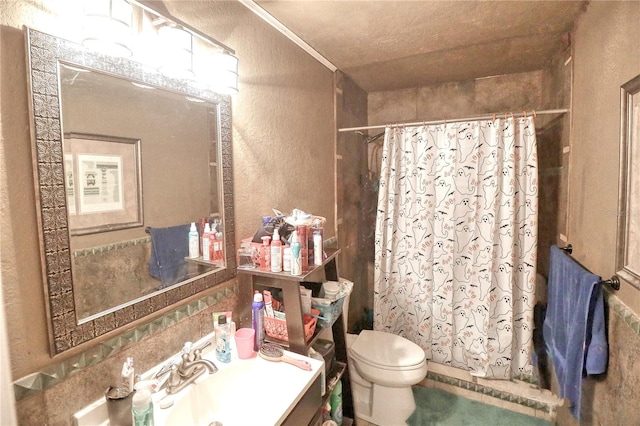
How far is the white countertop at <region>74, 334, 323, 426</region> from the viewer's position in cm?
96

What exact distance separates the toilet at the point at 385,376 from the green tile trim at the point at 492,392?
16.1 inches

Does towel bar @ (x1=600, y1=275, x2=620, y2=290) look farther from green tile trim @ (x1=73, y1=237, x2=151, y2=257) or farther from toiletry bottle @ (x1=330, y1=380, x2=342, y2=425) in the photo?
green tile trim @ (x1=73, y1=237, x2=151, y2=257)

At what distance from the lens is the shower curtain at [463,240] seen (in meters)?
2.01

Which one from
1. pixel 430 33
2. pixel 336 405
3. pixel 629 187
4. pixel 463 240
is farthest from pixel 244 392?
pixel 430 33

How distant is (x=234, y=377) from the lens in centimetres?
115

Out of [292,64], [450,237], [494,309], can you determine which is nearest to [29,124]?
[292,64]

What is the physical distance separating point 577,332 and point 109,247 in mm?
1853

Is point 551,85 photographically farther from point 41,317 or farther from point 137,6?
point 41,317

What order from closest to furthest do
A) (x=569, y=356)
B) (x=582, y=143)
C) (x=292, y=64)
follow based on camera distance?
(x=569, y=356) < (x=582, y=143) < (x=292, y=64)

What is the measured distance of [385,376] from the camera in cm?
182

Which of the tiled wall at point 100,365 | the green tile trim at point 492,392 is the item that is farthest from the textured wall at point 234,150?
the green tile trim at point 492,392

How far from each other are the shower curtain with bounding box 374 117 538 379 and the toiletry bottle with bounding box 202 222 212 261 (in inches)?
57.1

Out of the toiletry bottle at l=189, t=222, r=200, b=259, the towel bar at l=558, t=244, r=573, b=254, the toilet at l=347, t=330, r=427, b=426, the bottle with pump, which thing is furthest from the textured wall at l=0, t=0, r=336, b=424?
the towel bar at l=558, t=244, r=573, b=254

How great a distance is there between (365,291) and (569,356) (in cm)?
175
